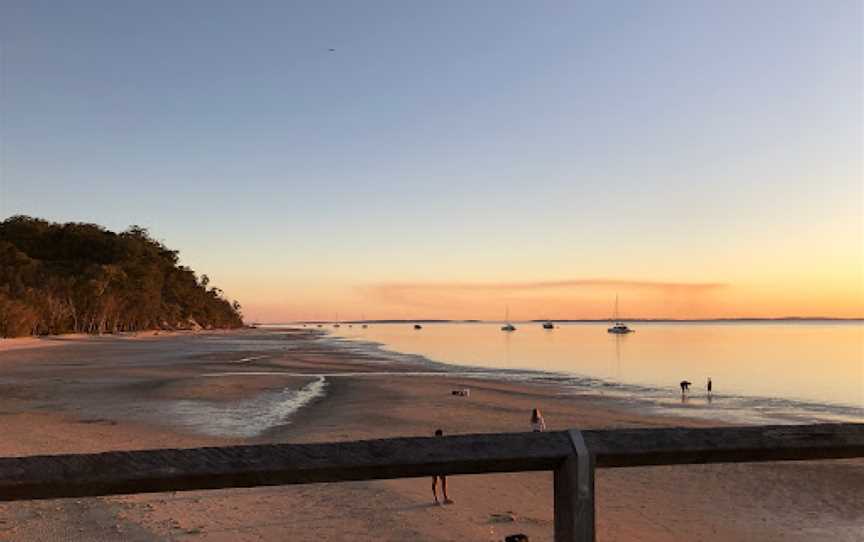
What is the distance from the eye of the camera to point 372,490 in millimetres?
11398

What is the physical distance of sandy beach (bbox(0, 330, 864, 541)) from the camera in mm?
9336

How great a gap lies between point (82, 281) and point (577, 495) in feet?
350

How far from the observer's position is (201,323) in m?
176

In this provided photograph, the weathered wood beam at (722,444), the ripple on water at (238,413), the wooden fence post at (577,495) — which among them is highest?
the weathered wood beam at (722,444)

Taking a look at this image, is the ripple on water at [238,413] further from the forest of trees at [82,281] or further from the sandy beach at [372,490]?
the forest of trees at [82,281]

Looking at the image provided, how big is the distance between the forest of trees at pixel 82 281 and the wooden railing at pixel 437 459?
83.6 meters

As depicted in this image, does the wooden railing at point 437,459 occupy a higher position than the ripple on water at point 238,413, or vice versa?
the wooden railing at point 437,459

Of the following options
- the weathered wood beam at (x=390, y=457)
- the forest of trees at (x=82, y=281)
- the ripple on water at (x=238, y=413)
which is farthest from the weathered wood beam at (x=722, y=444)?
the forest of trees at (x=82, y=281)

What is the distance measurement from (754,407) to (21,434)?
26.2 meters

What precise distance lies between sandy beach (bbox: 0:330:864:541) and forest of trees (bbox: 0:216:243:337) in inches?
2519

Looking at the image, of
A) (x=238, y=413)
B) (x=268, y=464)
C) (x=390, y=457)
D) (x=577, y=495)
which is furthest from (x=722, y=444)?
(x=238, y=413)

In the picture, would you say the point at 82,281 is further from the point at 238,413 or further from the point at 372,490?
the point at 372,490

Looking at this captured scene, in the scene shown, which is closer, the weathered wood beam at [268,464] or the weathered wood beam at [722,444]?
the weathered wood beam at [268,464]

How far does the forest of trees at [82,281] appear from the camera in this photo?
8594 cm
